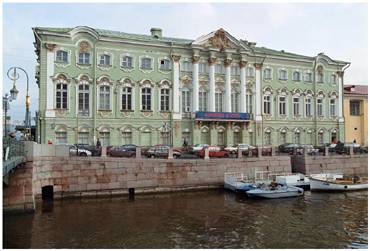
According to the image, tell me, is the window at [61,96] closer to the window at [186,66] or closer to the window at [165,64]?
the window at [165,64]

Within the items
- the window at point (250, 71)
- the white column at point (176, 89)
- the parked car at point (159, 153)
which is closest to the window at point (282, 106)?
the window at point (250, 71)

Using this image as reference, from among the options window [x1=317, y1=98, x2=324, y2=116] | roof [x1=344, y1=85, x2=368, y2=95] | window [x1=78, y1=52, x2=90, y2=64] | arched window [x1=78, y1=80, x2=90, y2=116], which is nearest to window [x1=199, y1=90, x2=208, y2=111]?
arched window [x1=78, y1=80, x2=90, y2=116]

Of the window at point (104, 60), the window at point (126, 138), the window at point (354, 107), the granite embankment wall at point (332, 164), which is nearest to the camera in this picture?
the granite embankment wall at point (332, 164)

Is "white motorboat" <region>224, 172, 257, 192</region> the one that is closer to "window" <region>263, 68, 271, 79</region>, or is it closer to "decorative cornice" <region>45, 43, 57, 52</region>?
"window" <region>263, 68, 271, 79</region>

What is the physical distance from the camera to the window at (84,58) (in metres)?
33.9

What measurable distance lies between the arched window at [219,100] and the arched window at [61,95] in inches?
604

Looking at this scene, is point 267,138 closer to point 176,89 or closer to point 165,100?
point 176,89

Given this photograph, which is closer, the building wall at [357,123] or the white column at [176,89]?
the white column at [176,89]

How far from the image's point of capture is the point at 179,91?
37.7 m

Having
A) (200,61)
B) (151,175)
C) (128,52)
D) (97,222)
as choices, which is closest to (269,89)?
(200,61)

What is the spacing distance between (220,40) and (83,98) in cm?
1541

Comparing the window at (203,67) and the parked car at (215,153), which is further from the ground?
the window at (203,67)

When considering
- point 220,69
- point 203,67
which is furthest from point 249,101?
point 203,67

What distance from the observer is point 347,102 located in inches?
1886
